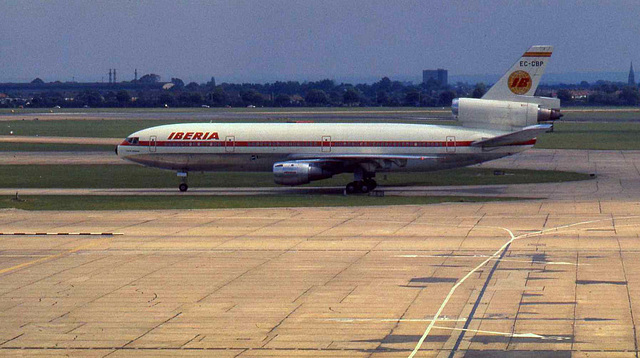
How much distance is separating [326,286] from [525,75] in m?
29.7

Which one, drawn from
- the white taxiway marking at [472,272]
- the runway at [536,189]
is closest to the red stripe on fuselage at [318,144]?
the runway at [536,189]

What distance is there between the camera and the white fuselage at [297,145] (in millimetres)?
50375

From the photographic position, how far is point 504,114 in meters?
50.8

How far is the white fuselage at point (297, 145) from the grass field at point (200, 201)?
3330 millimetres

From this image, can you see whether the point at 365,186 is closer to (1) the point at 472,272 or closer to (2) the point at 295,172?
(2) the point at 295,172

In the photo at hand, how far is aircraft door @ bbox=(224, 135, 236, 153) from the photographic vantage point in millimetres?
51812

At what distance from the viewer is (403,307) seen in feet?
73.1

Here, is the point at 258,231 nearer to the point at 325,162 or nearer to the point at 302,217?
the point at 302,217

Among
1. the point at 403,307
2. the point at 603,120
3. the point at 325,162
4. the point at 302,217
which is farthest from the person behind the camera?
the point at 603,120

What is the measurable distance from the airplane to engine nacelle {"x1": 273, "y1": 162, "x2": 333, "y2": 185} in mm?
54

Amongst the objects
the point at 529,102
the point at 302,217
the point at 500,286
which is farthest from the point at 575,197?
the point at 500,286

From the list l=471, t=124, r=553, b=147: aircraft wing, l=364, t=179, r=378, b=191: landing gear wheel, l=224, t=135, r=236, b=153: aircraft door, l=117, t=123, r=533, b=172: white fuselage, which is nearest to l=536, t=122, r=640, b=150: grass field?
l=471, t=124, r=553, b=147: aircraft wing

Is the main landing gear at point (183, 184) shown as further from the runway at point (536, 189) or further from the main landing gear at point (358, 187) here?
the main landing gear at point (358, 187)

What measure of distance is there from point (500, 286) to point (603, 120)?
129 metres
